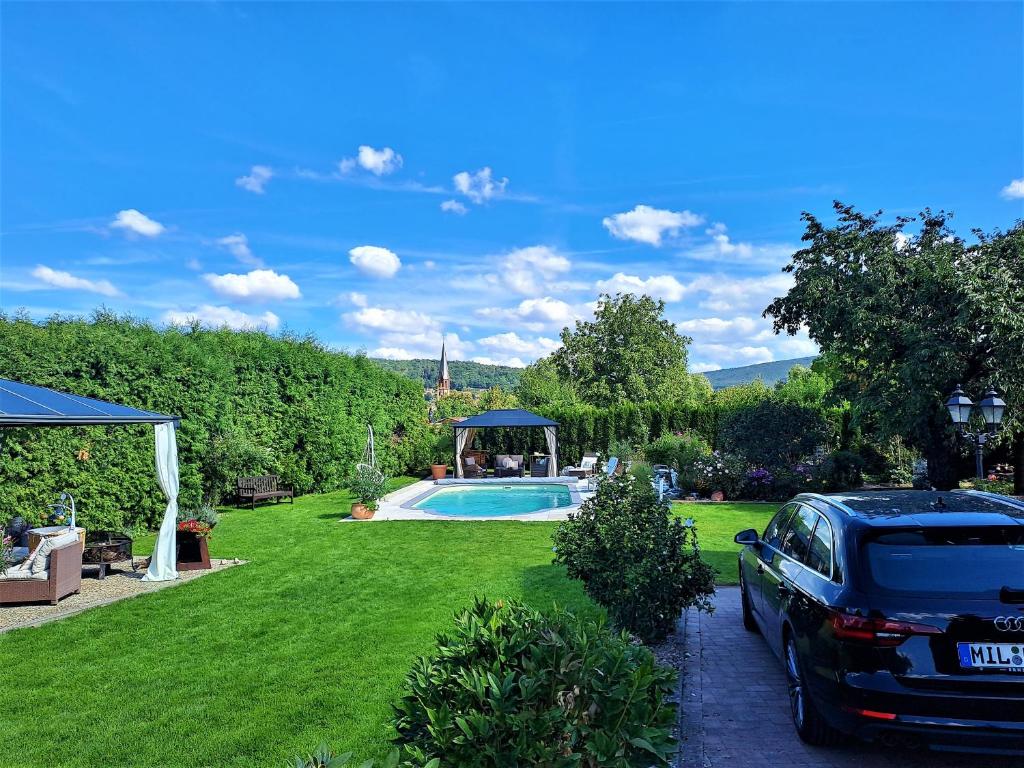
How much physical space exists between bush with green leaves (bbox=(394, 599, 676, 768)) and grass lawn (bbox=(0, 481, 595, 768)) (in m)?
1.48

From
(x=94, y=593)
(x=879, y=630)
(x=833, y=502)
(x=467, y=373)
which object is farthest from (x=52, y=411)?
(x=467, y=373)

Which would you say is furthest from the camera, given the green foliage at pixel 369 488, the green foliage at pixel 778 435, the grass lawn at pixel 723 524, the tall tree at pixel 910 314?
the green foliage at pixel 778 435

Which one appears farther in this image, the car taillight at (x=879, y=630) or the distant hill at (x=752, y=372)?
the distant hill at (x=752, y=372)

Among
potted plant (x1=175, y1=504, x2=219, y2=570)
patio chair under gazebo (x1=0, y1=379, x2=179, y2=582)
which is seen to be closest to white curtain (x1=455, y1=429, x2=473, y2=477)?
potted plant (x1=175, y1=504, x2=219, y2=570)

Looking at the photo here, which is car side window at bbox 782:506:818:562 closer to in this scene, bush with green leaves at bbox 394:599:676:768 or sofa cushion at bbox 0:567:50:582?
bush with green leaves at bbox 394:599:676:768

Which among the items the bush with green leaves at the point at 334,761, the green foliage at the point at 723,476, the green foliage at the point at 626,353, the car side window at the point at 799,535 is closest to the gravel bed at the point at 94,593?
the bush with green leaves at the point at 334,761

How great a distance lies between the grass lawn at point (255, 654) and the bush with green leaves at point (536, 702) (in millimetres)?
1783

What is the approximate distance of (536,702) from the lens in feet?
7.16

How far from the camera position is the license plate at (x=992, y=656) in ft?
9.27

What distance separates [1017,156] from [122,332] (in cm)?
2090

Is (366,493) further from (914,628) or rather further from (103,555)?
(914,628)

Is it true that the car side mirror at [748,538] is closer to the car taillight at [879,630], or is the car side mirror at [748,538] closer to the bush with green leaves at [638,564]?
the bush with green leaves at [638,564]

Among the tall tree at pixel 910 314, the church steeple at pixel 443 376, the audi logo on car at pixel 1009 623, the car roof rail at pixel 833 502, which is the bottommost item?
the audi logo on car at pixel 1009 623

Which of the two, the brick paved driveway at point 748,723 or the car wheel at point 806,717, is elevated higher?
the car wheel at point 806,717
